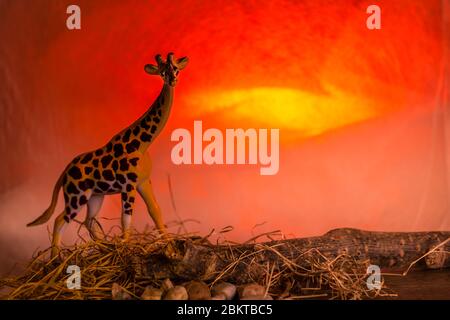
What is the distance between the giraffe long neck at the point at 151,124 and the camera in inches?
59.8

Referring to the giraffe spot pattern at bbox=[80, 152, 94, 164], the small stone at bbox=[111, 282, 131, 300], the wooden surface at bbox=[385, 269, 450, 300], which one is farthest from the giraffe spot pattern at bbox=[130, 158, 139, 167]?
the wooden surface at bbox=[385, 269, 450, 300]

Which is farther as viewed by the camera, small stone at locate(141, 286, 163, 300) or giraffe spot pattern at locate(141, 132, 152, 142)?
giraffe spot pattern at locate(141, 132, 152, 142)

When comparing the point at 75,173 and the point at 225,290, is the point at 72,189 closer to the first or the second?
the point at 75,173

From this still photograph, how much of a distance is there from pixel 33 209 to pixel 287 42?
33.5 inches

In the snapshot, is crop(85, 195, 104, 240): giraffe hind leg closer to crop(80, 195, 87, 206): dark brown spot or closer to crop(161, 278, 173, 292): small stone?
crop(80, 195, 87, 206): dark brown spot

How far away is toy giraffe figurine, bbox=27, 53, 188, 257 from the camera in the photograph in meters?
1.51

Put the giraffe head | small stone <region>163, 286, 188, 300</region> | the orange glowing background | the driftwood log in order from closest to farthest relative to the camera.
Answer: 1. small stone <region>163, 286, 188, 300</region>
2. the driftwood log
3. the giraffe head
4. the orange glowing background

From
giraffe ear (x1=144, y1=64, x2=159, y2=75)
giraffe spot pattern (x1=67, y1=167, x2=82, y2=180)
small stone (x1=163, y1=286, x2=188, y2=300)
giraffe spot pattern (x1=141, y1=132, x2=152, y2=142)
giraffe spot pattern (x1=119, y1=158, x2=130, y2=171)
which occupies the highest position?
giraffe ear (x1=144, y1=64, x2=159, y2=75)

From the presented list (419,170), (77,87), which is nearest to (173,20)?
(77,87)

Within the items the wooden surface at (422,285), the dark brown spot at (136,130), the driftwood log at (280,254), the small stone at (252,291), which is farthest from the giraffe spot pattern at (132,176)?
the wooden surface at (422,285)

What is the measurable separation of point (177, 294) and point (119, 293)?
0.14 metres

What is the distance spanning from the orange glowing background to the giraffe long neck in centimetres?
12

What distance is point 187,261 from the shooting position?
1.28 meters

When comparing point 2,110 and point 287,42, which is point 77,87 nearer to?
point 2,110
